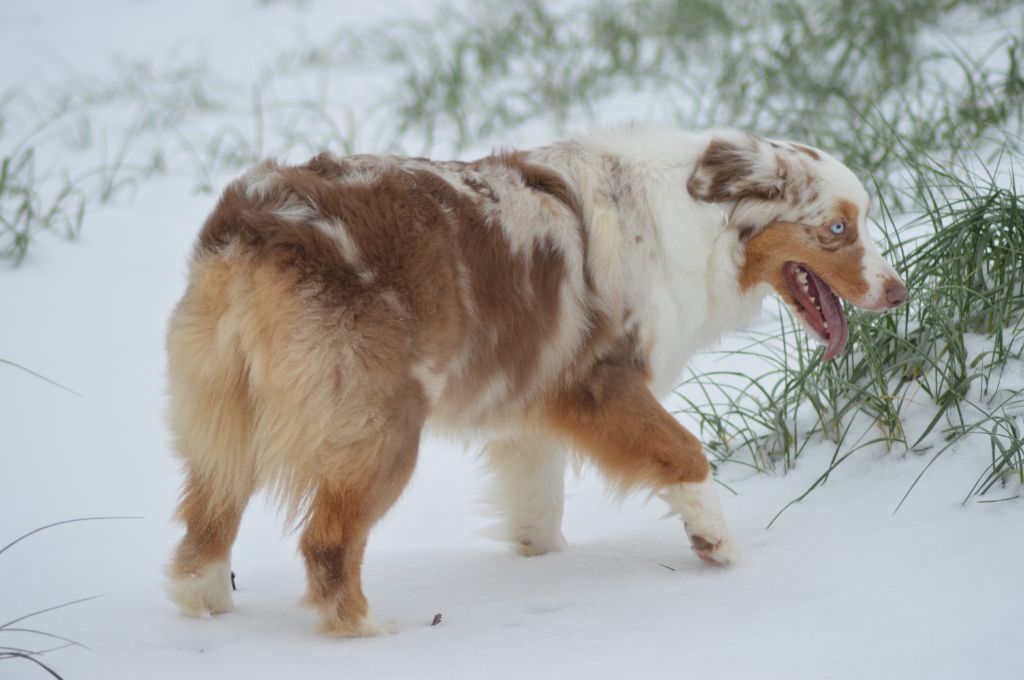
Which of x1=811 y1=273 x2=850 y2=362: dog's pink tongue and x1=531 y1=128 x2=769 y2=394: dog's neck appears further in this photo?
x1=811 y1=273 x2=850 y2=362: dog's pink tongue

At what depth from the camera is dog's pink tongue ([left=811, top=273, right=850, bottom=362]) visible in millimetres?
3451

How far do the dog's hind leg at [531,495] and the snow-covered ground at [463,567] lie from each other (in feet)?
0.27

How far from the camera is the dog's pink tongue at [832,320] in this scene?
11.3 ft

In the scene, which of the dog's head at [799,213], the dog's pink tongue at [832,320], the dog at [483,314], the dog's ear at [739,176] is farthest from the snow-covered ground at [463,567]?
the dog's ear at [739,176]

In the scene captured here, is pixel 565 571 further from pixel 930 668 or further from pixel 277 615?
pixel 930 668

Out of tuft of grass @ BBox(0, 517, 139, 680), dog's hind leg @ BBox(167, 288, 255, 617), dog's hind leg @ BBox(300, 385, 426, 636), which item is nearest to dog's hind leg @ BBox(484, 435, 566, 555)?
dog's hind leg @ BBox(300, 385, 426, 636)

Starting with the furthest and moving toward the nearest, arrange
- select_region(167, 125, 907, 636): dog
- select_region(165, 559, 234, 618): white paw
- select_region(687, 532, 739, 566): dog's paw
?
select_region(687, 532, 739, 566): dog's paw → select_region(165, 559, 234, 618): white paw → select_region(167, 125, 907, 636): dog

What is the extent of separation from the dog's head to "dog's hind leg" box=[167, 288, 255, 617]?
150 centimetres

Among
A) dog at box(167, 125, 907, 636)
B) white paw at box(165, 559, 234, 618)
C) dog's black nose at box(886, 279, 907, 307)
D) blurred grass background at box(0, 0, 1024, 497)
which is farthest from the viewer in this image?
blurred grass background at box(0, 0, 1024, 497)

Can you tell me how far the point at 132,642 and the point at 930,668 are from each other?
1888 millimetres

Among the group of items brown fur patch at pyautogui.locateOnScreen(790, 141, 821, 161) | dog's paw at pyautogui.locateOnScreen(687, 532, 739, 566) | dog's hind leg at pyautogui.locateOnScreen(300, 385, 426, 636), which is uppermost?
brown fur patch at pyautogui.locateOnScreen(790, 141, 821, 161)

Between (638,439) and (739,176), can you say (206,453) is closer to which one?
(638,439)

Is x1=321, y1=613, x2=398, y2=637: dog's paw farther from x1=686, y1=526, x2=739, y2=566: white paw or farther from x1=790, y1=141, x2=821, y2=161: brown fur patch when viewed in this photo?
x1=790, y1=141, x2=821, y2=161: brown fur patch

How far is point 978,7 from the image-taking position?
24.9ft
